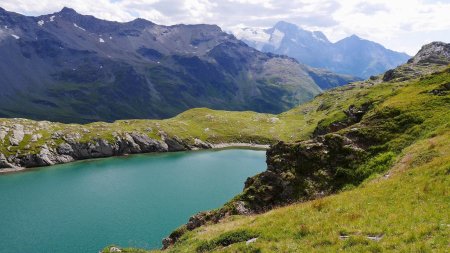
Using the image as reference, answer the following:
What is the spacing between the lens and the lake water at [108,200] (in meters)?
74.5

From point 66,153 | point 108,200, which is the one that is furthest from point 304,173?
point 66,153

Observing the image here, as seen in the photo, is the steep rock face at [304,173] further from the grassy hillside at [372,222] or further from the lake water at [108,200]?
the lake water at [108,200]

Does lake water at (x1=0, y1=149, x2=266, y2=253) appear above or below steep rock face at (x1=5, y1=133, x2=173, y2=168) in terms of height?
below

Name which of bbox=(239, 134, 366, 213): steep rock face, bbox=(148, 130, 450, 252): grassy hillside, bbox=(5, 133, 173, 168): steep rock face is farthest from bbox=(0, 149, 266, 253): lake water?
bbox=(148, 130, 450, 252): grassy hillside

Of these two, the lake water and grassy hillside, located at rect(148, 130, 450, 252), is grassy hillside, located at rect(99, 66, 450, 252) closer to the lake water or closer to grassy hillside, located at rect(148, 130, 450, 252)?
grassy hillside, located at rect(148, 130, 450, 252)

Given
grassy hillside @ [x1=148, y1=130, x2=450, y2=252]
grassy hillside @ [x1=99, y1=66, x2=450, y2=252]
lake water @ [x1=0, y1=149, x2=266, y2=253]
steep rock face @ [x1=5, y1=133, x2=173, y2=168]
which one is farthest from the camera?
steep rock face @ [x1=5, y1=133, x2=173, y2=168]

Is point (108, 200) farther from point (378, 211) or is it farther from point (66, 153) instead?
point (378, 211)

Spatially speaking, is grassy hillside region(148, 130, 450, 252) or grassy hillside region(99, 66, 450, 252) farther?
grassy hillside region(99, 66, 450, 252)

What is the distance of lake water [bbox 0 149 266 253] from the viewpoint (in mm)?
74500

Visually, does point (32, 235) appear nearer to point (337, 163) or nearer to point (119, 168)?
point (337, 163)

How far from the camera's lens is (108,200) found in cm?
10638

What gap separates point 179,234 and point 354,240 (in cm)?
2824

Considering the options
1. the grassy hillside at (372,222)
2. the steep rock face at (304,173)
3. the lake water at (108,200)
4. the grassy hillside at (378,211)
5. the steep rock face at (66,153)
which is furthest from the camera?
the steep rock face at (66,153)

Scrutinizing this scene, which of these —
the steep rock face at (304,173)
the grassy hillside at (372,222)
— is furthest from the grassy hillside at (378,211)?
the steep rock face at (304,173)
